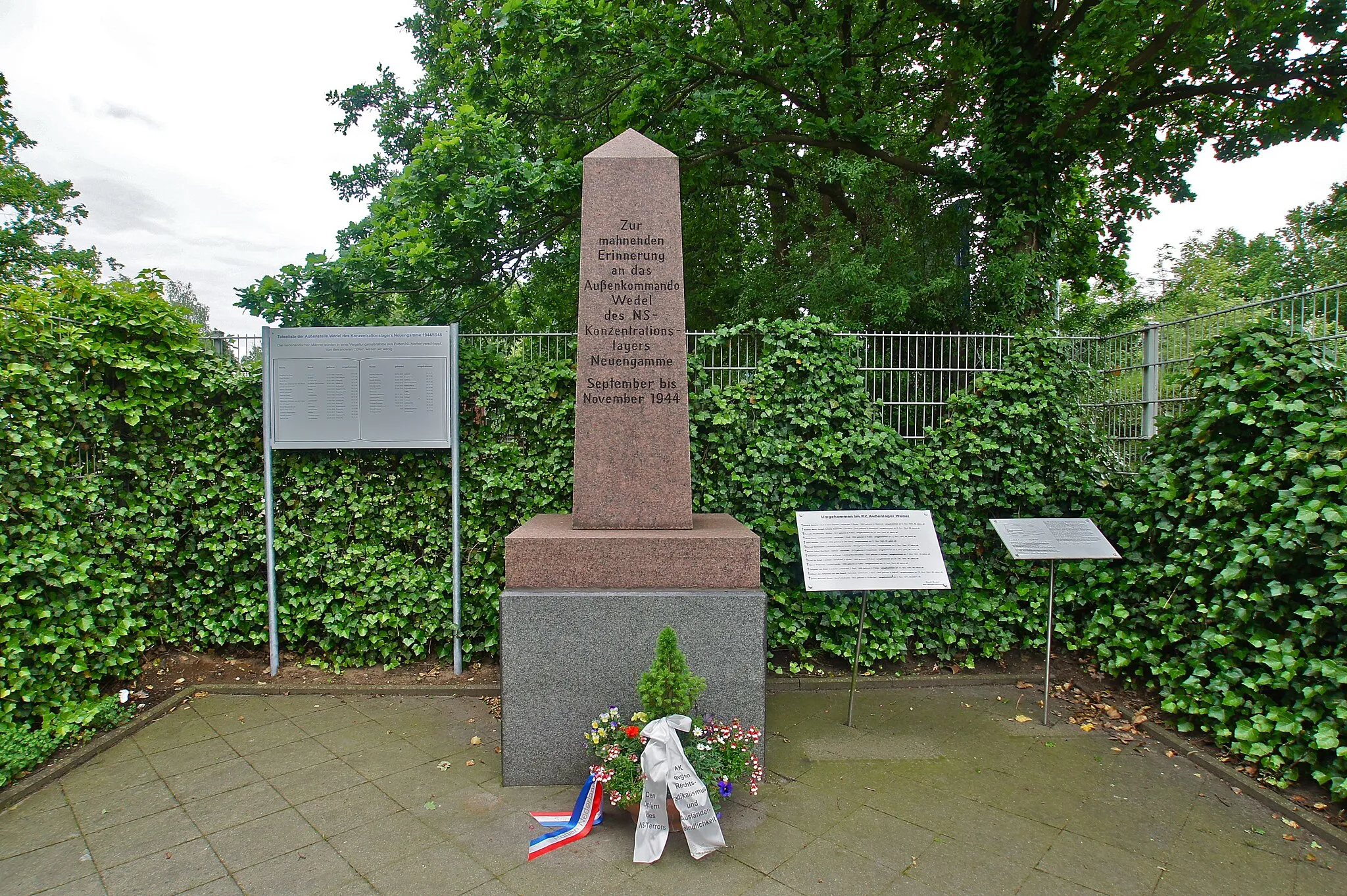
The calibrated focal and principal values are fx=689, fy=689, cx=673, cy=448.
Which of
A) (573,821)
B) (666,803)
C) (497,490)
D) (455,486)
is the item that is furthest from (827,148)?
(573,821)

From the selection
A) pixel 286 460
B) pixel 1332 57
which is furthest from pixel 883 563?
pixel 1332 57

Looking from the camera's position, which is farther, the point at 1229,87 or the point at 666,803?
the point at 1229,87

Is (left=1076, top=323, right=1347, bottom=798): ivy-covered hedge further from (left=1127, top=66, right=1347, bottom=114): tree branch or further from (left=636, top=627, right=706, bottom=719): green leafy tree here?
(left=1127, top=66, right=1347, bottom=114): tree branch

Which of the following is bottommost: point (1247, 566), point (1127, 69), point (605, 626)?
point (605, 626)

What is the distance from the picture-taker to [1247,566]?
12.1ft

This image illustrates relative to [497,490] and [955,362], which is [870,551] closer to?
[955,362]

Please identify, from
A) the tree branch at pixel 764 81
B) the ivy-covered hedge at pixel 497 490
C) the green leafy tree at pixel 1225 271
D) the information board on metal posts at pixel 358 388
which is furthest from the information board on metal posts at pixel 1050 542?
the green leafy tree at pixel 1225 271

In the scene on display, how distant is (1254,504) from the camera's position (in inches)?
149

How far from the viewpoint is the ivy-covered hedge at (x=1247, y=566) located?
10.7ft

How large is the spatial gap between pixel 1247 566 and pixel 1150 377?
2.21 m

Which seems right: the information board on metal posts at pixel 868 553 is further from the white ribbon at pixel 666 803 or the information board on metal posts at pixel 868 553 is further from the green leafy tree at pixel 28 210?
the green leafy tree at pixel 28 210

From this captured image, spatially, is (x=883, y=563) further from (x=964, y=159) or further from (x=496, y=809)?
(x=964, y=159)

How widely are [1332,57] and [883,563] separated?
24.9ft

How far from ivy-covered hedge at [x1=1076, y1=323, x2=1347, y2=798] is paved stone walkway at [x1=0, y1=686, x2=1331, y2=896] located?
0.42m
